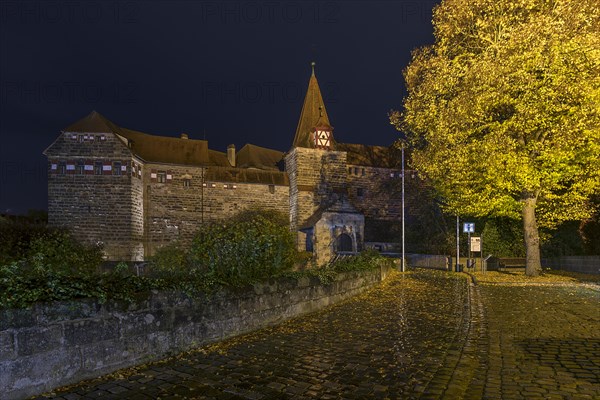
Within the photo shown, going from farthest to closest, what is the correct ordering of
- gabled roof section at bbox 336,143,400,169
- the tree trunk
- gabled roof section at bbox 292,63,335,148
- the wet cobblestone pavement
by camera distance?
gabled roof section at bbox 336,143,400,169
gabled roof section at bbox 292,63,335,148
the tree trunk
the wet cobblestone pavement

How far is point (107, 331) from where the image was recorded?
497cm

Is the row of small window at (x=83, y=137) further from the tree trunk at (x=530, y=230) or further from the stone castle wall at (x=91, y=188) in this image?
the tree trunk at (x=530, y=230)

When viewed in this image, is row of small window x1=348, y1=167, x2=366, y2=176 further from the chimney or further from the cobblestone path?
the cobblestone path

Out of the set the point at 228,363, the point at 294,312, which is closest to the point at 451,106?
the point at 294,312

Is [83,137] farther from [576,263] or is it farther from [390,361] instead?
[390,361]

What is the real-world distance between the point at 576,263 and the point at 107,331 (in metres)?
22.9

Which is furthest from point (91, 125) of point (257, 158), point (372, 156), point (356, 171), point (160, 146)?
point (372, 156)

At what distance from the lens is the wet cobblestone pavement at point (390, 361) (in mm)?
4562

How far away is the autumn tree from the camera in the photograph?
616 inches

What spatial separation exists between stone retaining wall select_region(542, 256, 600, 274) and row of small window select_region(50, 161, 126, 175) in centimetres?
3559

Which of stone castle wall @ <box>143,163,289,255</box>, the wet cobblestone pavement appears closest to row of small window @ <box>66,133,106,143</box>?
stone castle wall @ <box>143,163,289,255</box>

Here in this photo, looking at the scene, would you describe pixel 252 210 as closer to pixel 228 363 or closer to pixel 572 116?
pixel 572 116

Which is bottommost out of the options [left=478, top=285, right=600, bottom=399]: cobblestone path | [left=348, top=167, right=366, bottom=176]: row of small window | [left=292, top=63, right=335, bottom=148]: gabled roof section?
[left=478, top=285, right=600, bottom=399]: cobblestone path

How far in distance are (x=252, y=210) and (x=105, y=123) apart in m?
16.9
